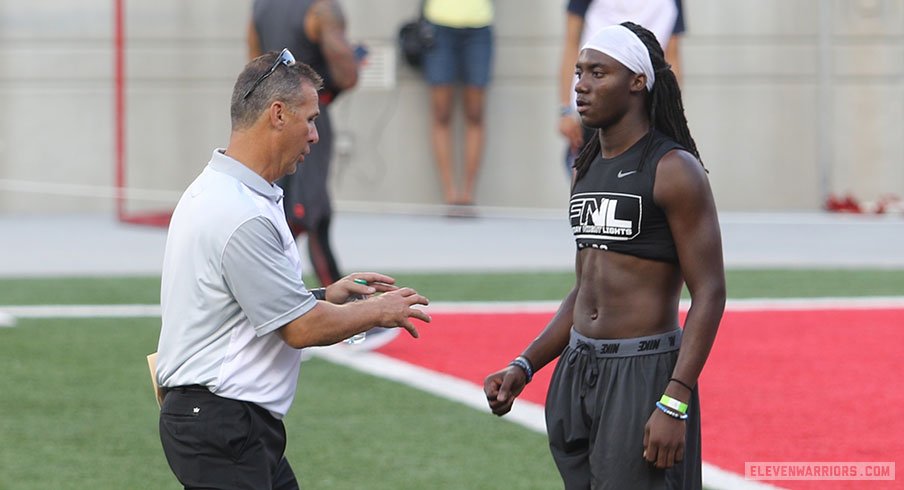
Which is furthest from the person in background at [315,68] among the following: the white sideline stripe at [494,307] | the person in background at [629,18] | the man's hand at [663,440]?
the man's hand at [663,440]

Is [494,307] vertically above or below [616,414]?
below

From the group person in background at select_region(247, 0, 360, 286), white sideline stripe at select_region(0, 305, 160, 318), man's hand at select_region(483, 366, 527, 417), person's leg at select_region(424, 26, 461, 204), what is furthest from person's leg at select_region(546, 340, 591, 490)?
person's leg at select_region(424, 26, 461, 204)

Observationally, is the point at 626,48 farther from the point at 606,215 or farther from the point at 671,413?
the point at 671,413

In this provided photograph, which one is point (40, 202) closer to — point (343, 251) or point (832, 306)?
point (343, 251)

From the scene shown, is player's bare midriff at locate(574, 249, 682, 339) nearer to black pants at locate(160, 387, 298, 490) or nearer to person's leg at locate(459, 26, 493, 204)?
black pants at locate(160, 387, 298, 490)

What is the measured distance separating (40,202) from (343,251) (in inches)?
170

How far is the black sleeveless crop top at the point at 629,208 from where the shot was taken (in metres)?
3.95

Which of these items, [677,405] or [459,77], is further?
[459,77]

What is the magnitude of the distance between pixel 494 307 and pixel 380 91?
19.1 ft

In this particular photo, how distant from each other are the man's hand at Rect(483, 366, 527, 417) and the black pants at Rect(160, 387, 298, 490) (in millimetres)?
649

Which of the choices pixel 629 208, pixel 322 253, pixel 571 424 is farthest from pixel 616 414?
pixel 322 253

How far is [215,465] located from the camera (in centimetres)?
393

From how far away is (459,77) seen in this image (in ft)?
50.0

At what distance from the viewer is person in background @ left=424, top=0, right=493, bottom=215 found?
47.8 ft
